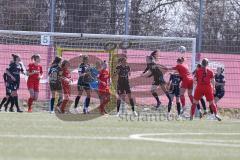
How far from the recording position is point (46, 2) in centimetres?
2419

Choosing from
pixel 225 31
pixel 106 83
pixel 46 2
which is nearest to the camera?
pixel 106 83

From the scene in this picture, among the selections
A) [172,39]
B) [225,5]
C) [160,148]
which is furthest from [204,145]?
[225,5]

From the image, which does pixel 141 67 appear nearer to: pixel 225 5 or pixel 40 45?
pixel 40 45

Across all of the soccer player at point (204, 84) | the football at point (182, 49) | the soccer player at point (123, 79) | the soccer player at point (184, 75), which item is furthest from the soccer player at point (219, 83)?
the soccer player at point (204, 84)

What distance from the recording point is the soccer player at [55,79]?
20922 mm

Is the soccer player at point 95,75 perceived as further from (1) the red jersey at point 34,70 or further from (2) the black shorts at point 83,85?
(1) the red jersey at point 34,70

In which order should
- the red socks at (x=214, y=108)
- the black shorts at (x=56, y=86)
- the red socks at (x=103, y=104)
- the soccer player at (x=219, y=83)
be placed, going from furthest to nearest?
the soccer player at (x=219, y=83) < the black shorts at (x=56, y=86) < the red socks at (x=103, y=104) < the red socks at (x=214, y=108)

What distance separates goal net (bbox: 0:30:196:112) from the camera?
22.9 meters

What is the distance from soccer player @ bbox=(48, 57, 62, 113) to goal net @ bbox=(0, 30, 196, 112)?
1.39 meters

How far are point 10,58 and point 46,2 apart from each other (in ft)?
8.02

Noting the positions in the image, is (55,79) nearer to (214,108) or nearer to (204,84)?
(204,84)

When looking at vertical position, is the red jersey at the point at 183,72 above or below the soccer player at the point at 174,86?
above

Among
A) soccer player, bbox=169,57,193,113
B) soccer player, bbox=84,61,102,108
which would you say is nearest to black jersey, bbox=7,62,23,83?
soccer player, bbox=84,61,102,108

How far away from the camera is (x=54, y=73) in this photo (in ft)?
69.3
